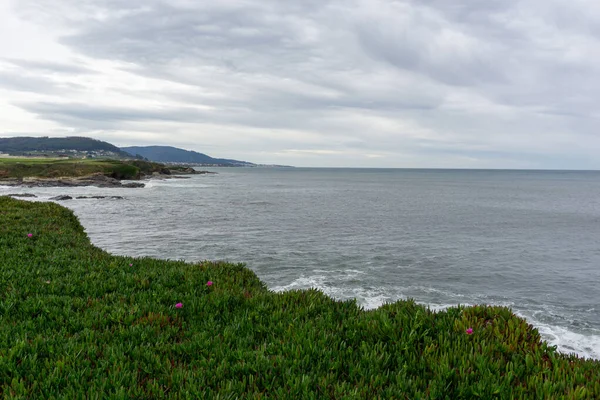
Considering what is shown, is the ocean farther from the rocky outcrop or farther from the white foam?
the rocky outcrop

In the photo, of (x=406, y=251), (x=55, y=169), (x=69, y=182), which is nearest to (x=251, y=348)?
(x=406, y=251)

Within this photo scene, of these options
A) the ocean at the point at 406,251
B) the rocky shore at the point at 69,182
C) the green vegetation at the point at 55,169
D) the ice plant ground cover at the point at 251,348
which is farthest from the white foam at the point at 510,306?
the green vegetation at the point at 55,169

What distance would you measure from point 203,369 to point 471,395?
3.54m

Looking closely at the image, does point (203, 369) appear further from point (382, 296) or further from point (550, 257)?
point (550, 257)

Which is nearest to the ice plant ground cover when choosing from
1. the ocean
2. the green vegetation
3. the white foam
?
the white foam

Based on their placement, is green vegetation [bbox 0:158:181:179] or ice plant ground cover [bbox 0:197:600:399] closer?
ice plant ground cover [bbox 0:197:600:399]

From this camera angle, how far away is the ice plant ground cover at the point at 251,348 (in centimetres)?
473

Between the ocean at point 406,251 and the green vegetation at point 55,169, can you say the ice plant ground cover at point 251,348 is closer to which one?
the ocean at point 406,251

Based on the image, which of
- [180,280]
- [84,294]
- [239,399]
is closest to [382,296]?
[180,280]

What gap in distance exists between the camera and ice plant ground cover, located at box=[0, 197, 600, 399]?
473 cm

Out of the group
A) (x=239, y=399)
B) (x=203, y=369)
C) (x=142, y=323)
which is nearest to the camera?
(x=239, y=399)

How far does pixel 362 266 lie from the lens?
79.6ft

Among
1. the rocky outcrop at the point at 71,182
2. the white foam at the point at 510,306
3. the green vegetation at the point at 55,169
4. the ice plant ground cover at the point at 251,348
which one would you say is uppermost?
the green vegetation at the point at 55,169

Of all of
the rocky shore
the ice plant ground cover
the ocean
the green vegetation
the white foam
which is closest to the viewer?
the ice plant ground cover
